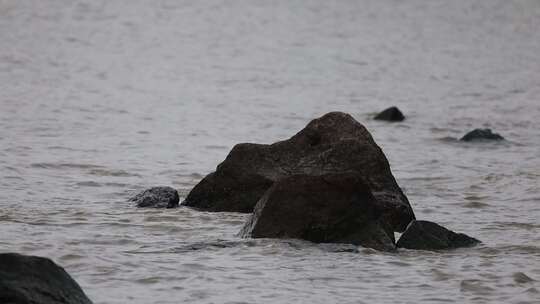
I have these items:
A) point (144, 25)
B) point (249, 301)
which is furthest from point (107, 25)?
point (249, 301)

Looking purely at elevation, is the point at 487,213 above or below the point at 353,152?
below

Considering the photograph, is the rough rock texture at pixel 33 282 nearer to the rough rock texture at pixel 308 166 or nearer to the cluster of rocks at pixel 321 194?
the cluster of rocks at pixel 321 194

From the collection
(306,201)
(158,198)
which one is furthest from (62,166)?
(306,201)

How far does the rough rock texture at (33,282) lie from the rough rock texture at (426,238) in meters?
4.33

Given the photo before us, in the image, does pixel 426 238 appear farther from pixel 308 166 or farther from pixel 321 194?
pixel 308 166

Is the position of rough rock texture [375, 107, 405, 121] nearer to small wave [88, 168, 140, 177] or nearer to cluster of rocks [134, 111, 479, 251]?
small wave [88, 168, 140, 177]

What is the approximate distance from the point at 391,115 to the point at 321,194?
47.9 ft

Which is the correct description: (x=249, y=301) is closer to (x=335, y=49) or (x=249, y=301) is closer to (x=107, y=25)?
(x=335, y=49)

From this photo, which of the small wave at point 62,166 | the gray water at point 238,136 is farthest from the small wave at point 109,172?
the small wave at point 62,166

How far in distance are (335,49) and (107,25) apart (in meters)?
11.7

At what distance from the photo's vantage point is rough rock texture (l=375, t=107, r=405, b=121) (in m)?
26.8

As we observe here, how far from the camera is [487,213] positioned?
50.2 feet

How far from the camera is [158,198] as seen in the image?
1492cm

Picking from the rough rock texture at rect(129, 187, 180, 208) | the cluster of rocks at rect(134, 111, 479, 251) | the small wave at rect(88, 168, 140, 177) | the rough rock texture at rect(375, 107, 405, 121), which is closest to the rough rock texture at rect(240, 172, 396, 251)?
the cluster of rocks at rect(134, 111, 479, 251)
